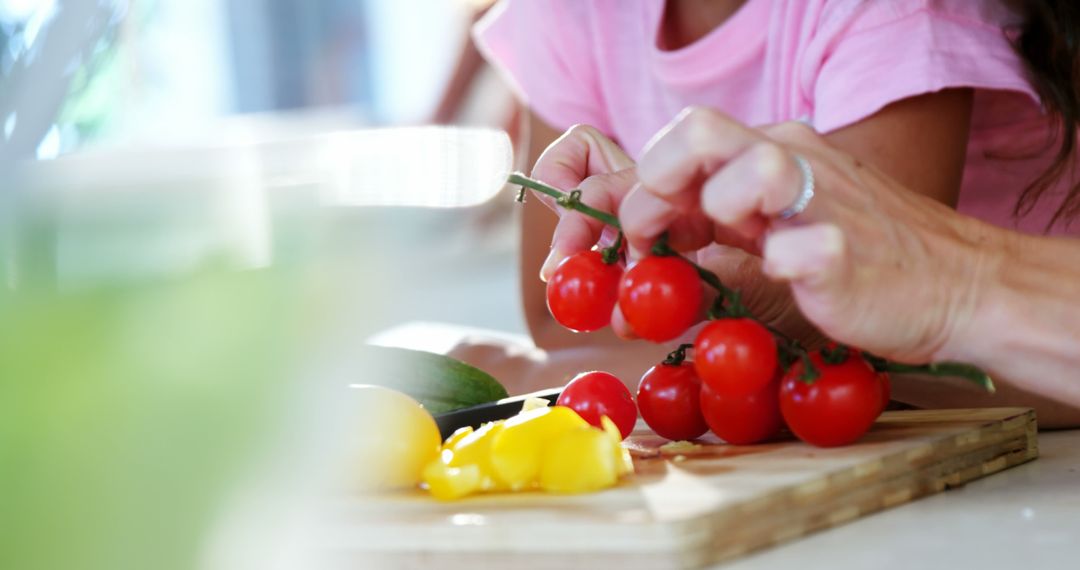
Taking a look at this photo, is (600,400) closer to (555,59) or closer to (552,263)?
(552,263)

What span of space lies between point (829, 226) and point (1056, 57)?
55 centimetres

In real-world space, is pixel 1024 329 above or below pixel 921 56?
below

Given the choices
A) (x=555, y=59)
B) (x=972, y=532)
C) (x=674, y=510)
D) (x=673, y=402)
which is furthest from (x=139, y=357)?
(x=555, y=59)

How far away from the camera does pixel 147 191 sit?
0.21m

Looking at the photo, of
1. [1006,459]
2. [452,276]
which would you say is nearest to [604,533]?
[1006,459]

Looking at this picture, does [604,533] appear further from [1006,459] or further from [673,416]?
[1006,459]

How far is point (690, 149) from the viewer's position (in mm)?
690

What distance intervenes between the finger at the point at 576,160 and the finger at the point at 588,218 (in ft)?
0.21

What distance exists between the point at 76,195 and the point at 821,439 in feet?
2.04

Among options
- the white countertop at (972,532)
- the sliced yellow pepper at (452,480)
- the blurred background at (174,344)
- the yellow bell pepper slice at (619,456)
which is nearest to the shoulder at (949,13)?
the white countertop at (972,532)

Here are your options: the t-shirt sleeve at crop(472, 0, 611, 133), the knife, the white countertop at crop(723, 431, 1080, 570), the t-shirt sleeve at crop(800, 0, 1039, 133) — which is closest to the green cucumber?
the knife

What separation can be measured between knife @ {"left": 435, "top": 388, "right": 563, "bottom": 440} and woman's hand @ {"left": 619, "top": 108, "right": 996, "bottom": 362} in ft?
0.61

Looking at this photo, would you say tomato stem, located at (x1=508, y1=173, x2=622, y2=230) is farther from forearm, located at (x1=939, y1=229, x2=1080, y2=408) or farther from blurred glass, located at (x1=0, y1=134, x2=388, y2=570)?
blurred glass, located at (x1=0, y1=134, x2=388, y2=570)

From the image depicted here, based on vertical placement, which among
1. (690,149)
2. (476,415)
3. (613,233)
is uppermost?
(690,149)
